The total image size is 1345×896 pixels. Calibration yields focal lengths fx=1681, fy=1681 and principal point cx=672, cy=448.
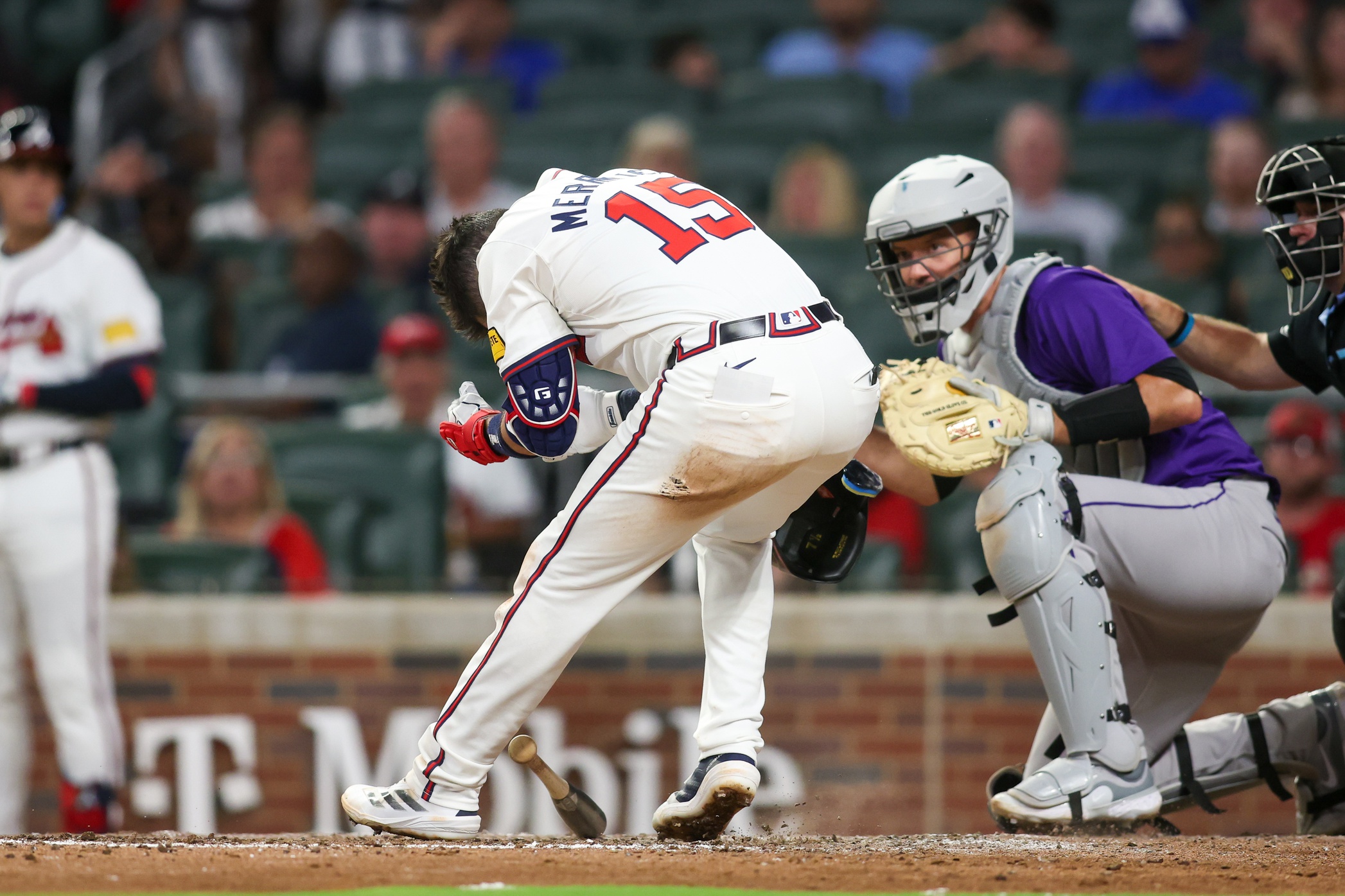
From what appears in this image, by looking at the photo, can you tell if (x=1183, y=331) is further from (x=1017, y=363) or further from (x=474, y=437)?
(x=474, y=437)

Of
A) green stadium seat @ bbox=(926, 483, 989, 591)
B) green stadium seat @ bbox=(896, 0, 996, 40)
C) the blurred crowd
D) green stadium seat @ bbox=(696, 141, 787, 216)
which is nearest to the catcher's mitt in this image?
green stadium seat @ bbox=(926, 483, 989, 591)

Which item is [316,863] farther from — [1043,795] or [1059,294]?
[1059,294]

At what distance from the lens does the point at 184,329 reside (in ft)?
25.0

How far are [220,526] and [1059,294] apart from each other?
11.6 feet

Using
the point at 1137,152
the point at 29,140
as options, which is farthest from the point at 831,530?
the point at 1137,152

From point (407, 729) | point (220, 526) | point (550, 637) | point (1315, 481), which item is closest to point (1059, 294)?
point (550, 637)

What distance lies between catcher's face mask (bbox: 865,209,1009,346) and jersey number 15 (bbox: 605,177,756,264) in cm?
54

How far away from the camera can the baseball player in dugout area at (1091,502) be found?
3.94 metres

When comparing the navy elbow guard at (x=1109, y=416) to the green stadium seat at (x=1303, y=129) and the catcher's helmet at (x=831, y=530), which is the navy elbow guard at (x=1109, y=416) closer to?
the catcher's helmet at (x=831, y=530)

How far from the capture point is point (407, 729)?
6035 mm

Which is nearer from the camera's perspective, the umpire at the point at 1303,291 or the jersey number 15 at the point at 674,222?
the jersey number 15 at the point at 674,222

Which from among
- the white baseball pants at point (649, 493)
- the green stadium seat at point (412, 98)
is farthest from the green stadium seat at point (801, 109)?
the white baseball pants at point (649, 493)

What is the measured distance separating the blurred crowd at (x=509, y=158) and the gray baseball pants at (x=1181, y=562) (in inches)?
65.0

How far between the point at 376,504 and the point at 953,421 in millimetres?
3049
